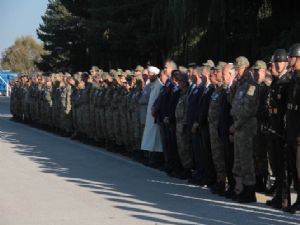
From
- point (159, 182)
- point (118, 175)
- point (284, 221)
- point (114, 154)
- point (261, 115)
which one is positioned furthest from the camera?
point (114, 154)

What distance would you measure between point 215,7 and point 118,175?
28.9 ft

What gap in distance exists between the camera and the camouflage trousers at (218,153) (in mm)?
9555

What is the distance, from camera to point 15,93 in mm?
28141

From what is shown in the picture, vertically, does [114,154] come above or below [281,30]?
below

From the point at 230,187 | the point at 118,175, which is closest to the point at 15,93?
the point at 118,175

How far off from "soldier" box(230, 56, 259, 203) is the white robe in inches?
141

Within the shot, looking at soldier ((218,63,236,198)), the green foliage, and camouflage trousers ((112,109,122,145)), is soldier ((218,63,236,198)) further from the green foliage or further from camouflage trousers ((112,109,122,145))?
the green foliage

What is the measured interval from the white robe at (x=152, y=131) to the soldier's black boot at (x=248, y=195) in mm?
Result: 3738

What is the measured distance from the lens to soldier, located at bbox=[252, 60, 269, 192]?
8695mm

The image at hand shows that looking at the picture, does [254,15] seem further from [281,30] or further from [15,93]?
[15,93]

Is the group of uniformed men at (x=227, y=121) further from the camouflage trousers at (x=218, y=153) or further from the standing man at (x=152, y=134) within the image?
the standing man at (x=152, y=134)

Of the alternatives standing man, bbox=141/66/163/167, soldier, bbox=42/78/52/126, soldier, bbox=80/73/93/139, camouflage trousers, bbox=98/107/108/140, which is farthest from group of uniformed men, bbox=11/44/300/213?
soldier, bbox=42/78/52/126

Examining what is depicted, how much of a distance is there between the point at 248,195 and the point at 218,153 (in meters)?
1.07

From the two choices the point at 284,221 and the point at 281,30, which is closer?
the point at 284,221
